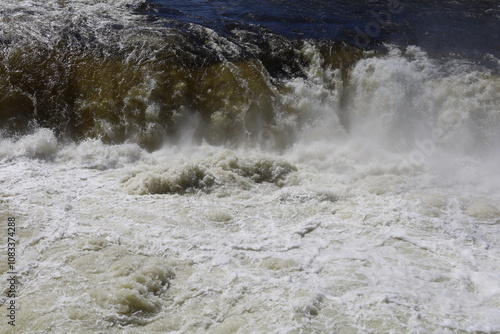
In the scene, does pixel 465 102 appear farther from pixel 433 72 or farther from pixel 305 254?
pixel 305 254

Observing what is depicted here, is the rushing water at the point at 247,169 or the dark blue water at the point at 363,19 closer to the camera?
the rushing water at the point at 247,169

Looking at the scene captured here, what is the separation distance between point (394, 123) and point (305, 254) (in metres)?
4.27

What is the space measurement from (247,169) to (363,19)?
23.0ft

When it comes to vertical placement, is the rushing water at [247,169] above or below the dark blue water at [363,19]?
below

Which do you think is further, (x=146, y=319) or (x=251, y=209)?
(x=251, y=209)

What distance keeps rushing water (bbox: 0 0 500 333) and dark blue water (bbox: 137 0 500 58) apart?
99mm

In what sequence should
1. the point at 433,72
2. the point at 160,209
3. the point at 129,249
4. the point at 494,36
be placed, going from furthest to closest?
the point at 494,36
the point at 433,72
the point at 160,209
the point at 129,249

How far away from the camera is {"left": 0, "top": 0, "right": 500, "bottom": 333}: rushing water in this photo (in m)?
4.18

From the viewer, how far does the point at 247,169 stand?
21.6 feet

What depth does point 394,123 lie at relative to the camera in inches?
316

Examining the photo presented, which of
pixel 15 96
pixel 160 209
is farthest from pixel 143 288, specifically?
pixel 15 96

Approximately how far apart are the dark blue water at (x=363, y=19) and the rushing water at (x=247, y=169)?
99 mm

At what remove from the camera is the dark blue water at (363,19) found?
996 centimetres

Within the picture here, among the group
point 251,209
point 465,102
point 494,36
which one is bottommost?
point 251,209
